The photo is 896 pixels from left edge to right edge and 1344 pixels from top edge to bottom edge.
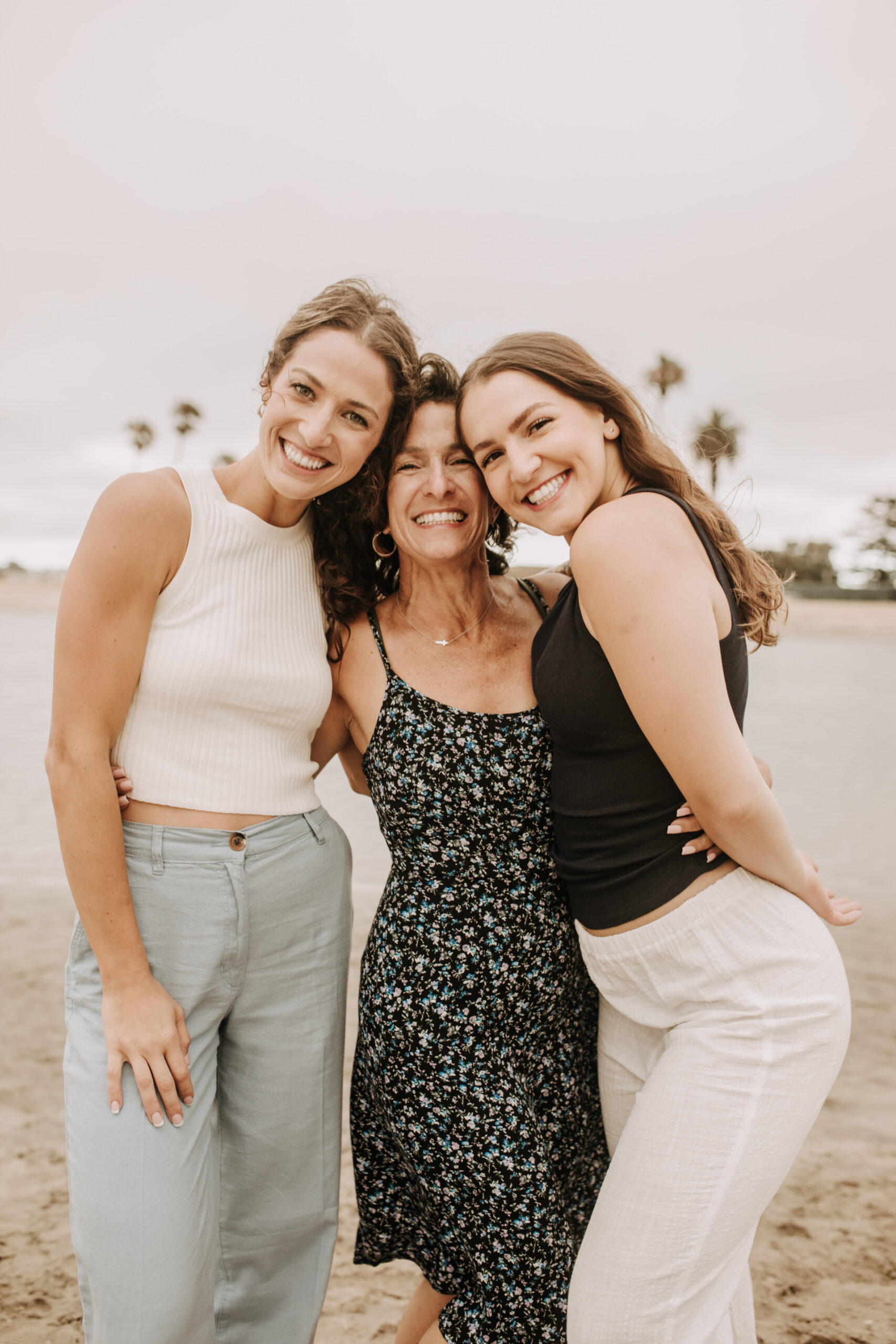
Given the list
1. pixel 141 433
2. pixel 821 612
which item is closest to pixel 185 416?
pixel 141 433

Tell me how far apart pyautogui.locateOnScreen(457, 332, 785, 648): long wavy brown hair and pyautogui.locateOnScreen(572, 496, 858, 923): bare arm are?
23 centimetres

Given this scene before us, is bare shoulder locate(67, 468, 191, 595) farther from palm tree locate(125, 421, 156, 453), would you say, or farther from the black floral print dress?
palm tree locate(125, 421, 156, 453)

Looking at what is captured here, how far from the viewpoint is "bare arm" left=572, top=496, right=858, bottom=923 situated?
1.87 meters

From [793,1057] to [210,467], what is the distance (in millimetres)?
1924

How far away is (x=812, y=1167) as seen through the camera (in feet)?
13.7

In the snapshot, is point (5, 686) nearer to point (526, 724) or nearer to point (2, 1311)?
point (2, 1311)

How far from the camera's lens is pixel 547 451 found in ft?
7.23

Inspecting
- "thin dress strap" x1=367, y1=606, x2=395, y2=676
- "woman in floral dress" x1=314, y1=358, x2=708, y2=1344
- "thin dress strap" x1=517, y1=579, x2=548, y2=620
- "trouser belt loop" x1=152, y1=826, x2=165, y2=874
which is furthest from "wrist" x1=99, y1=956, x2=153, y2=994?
"thin dress strap" x1=517, y1=579, x2=548, y2=620

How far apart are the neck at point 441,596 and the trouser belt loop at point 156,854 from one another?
93 centimetres

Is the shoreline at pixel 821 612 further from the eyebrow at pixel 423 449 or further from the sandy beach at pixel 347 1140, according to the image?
the eyebrow at pixel 423 449

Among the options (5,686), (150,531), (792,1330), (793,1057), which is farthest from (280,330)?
(5,686)

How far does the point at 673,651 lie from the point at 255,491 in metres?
1.13

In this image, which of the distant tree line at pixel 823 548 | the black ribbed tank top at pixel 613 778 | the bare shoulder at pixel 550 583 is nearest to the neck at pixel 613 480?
the black ribbed tank top at pixel 613 778

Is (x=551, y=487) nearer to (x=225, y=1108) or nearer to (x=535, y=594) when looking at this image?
(x=535, y=594)
